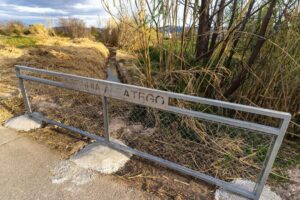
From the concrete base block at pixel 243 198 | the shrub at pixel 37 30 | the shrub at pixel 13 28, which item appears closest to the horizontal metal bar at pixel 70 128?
the concrete base block at pixel 243 198

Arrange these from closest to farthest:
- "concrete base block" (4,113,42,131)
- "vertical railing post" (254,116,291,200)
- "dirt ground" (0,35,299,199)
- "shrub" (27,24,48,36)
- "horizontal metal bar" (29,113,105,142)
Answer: "vertical railing post" (254,116,291,200), "dirt ground" (0,35,299,199), "horizontal metal bar" (29,113,105,142), "concrete base block" (4,113,42,131), "shrub" (27,24,48,36)

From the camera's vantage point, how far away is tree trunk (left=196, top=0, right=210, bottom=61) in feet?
7.66

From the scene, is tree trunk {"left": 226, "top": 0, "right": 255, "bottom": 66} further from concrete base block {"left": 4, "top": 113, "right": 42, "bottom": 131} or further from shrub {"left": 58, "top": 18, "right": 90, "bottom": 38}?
shrub {"left": 58, "top": 18, "right": 90, "bottom": 38}

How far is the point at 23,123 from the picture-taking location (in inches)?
106

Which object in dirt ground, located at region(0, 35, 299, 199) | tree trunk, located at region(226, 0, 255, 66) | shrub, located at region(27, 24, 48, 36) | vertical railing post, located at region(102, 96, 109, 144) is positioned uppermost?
tree trunk, located at region(226, 0, 255, 66)

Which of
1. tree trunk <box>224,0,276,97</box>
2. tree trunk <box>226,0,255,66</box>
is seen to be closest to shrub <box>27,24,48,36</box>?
tree trunk <box>226,0,255,66</box>

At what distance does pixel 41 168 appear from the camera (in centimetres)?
196

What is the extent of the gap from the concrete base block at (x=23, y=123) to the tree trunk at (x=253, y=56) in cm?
253

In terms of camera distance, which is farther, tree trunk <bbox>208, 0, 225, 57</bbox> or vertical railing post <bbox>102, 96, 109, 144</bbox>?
tree trunk <bbox>208, 0, 225, 57</bbox>

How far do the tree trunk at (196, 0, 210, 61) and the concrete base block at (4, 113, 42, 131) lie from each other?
7.55 ft

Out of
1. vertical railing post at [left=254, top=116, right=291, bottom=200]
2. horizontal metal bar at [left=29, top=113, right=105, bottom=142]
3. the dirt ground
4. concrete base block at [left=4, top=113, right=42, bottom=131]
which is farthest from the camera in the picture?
concrete base block at [left=4, top=113, right=42, bottom=131]

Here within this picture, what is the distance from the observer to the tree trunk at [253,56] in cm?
204

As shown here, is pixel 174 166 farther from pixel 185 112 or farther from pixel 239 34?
pixel 239 34

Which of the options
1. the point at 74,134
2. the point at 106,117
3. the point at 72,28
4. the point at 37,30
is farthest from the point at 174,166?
the point at 72,28
